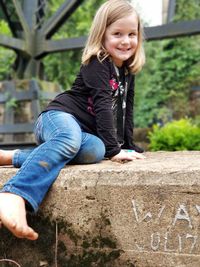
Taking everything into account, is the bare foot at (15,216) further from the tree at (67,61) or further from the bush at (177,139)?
the tree at (67,61)

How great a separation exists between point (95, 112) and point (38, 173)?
464 mm

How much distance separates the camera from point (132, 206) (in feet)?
5.72

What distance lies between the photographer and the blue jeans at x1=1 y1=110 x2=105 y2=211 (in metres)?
1.78

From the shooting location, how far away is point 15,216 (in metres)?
1.66

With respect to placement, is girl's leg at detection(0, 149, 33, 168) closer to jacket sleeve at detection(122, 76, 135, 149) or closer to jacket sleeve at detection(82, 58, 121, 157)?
jacket sleeve at detection(82, 58, 121, 157)

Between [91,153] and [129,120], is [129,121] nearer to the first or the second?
[129,120]

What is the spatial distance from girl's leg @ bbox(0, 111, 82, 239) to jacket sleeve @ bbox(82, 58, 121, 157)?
0.11m

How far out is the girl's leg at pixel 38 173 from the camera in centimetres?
167

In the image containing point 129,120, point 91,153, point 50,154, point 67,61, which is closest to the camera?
point 50,154

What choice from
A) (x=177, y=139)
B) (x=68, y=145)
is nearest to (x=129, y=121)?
(x=68, y=145)

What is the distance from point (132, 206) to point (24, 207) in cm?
39

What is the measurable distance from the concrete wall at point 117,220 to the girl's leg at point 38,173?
60mm

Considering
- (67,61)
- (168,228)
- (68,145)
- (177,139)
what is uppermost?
(68,145)

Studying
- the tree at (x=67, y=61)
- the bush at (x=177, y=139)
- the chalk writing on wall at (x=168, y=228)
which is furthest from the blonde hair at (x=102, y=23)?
the tree at (x=67, y=61)
